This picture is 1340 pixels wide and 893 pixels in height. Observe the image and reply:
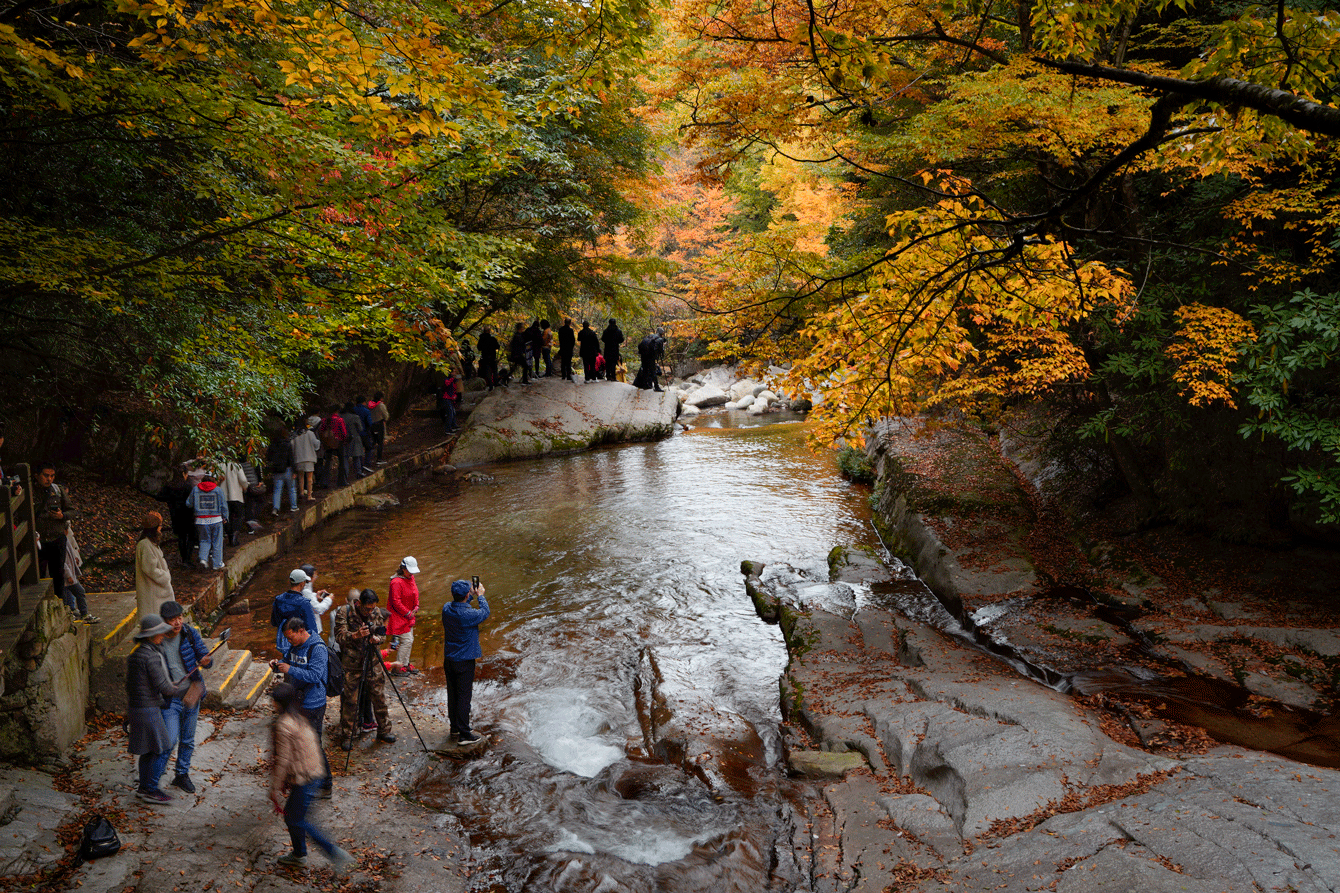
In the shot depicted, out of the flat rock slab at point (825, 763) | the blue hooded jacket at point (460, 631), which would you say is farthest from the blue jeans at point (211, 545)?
the flat rock slab at point (825, 763)

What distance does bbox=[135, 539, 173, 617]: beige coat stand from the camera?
265 inches

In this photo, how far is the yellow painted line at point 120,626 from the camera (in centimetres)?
688

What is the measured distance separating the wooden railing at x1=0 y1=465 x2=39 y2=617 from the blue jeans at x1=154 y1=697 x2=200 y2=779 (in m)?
1.42

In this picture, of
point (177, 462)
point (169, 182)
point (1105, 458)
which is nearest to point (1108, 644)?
point (1105, 458)

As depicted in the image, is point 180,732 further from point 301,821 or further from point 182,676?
point 301,821

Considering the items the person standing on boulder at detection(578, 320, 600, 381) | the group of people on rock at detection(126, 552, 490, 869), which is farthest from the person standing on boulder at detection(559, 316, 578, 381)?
the group of people on rock at detection(126, 552, 490, 869)

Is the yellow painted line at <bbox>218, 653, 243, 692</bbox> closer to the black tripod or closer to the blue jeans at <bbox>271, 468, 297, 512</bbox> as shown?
the black tripod

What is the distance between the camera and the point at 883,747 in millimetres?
6422

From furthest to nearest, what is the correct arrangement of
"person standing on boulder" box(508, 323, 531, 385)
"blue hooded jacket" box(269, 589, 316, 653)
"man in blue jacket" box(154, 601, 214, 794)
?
"person standing on boulder" box(508, 323, 531, 385), "blue hooded jacket" box(269, 589, 316, 653), "man in blue jacket" box(154, 601, 214, 794)

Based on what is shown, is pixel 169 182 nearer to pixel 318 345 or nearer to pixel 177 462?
pixel 318 345

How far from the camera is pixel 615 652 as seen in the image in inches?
354

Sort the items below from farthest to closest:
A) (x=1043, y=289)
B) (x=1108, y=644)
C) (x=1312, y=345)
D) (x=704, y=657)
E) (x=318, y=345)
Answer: (x=318, y=345), (x=704, y=657), (x=1108, y=644), (x=1312, y=345), (x=1043, y=289)

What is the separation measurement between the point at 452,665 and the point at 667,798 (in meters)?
2.39

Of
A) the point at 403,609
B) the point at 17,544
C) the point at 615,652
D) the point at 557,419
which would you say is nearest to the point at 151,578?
the point at 17,544
